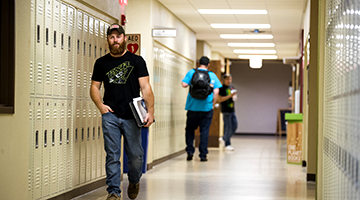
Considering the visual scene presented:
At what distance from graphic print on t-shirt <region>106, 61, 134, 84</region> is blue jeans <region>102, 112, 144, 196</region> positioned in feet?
0.98

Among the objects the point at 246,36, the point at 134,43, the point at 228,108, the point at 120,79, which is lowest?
the point at 228,108

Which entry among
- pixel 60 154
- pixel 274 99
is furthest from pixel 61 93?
pixel 274 99

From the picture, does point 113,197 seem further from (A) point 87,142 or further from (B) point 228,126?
(B) point 228,126

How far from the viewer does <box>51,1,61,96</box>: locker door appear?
390cm

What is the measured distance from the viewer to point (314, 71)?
5.59 meters

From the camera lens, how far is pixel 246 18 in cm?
912

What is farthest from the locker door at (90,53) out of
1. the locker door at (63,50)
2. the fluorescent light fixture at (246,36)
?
the fluorescent light fixture at (246,36)

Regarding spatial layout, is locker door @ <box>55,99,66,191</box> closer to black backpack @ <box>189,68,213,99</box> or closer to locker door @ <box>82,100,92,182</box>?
locker door @ <box>82,100,92,182</box>

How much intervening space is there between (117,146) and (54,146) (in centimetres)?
54

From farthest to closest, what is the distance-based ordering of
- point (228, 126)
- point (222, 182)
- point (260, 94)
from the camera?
point (260, 94) → point (228, 126) → point (222, 182)

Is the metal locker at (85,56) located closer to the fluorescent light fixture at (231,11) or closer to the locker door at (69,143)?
the locker door at (69,143)

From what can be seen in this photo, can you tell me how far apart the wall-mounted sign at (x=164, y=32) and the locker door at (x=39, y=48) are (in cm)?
310

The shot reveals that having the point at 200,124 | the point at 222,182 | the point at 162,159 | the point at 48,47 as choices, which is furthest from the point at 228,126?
the point at 48,47

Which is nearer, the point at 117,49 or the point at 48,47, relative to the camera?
the point at 48,47
